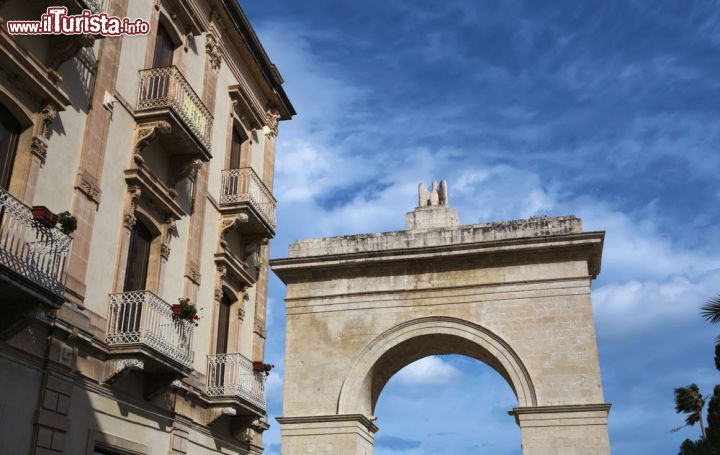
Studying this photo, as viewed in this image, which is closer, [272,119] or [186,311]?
[186,311]

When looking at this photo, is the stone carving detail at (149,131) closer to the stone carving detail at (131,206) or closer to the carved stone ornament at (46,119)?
the stone carving detail at (131,206)

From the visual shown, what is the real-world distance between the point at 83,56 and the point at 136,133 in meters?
1.69

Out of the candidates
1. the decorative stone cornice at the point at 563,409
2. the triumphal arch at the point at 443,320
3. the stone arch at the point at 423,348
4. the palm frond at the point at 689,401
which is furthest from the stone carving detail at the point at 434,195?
the palm frond at the point at 689,401

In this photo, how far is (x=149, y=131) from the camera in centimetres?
1185

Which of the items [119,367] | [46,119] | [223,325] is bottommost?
[119,367]

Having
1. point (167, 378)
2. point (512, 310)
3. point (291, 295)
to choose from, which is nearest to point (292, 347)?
point (291, 295)

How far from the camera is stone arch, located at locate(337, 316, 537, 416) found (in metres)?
20.7

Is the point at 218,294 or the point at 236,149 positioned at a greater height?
the point at 236,149

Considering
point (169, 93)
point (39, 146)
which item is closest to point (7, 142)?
point (39, 146)

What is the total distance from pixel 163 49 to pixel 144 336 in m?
5.75

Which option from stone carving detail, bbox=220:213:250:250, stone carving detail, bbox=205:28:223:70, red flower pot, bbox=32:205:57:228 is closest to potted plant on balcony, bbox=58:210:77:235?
red flower pot, bbox=32:205:57:228

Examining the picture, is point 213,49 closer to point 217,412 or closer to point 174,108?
→ point 174,108

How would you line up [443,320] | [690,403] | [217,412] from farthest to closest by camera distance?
[690,403]
[443,320]
[217,412]

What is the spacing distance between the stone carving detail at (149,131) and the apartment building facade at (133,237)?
0.02m
